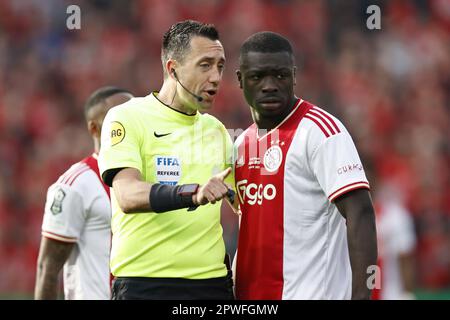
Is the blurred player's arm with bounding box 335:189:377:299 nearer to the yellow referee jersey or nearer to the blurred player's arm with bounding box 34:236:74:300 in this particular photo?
the yellow referee jersey

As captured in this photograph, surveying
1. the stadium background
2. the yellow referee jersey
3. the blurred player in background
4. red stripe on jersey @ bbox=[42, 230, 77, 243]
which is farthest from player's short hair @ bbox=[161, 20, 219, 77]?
the stadium background

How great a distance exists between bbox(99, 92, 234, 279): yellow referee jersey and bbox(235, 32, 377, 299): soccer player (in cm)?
21

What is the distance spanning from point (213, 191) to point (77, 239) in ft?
6.98

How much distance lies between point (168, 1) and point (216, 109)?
2.28m

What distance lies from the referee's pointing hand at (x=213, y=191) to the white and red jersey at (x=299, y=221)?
61 centimetres

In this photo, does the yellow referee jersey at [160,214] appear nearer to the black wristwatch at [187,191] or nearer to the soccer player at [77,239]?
the black wristwatch at [187,191]

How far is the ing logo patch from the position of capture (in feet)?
15.3

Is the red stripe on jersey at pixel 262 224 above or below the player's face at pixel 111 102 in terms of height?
below

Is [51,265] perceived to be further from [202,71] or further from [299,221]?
[299,221]

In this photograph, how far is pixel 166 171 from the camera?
472 cm

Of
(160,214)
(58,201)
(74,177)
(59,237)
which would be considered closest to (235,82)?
(74,177)

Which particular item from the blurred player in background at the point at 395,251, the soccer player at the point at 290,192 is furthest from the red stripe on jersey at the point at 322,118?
the blurred player in background at the point at 395,251

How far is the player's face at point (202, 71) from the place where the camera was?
4875mm
